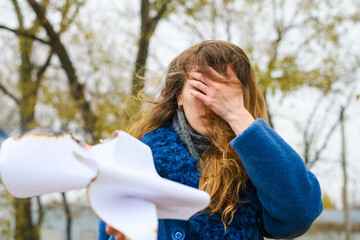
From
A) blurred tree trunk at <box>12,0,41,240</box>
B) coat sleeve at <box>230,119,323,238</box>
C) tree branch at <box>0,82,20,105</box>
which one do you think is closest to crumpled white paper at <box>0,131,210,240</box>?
coat sleeve at <box>230,119,323,238</box>

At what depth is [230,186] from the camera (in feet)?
5.33

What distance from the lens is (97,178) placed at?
1030mm

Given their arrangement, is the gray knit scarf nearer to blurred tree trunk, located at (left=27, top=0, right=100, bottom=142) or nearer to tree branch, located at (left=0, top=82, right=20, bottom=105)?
blurred tree trunk, located at (left=27, top=0, right=100, bottom=142)

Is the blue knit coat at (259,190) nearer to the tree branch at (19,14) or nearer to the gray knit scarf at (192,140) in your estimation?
the gray knit scarf at (192,140)

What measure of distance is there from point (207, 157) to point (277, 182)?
346 millimetres

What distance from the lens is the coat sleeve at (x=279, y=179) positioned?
4.77ft

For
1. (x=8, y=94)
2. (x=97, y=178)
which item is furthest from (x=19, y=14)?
(x=97, y=178)

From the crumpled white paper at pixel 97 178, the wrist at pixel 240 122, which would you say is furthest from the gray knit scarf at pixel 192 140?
the crumpled white paper at pixel 97 178

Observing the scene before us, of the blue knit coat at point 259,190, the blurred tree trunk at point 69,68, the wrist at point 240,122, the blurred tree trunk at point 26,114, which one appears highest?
the wrist at point 240,122

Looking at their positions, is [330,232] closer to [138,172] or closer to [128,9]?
[128,9]

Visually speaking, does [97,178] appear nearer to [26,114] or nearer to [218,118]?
→ [218,118]

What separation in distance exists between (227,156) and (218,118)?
0.55 ft

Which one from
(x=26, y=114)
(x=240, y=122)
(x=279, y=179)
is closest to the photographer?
(x=279, y=179)

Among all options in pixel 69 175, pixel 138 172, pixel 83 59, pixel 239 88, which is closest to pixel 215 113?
pixel 239 88
